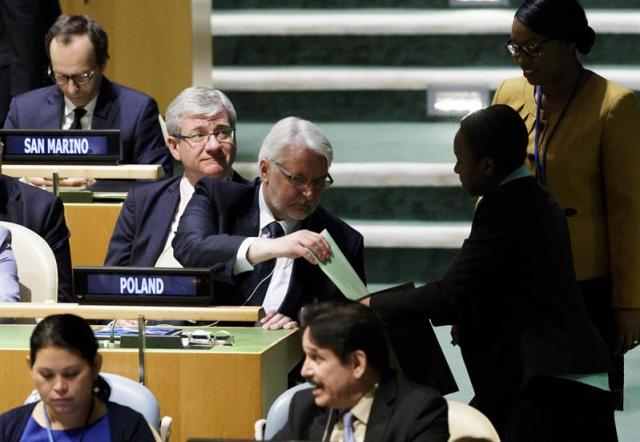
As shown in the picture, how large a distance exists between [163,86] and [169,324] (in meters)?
3.07

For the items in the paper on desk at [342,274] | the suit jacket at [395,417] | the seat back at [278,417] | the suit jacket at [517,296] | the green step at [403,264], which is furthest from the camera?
the green step at [403,264]

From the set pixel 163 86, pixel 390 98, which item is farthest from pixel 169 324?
pixel 163 86

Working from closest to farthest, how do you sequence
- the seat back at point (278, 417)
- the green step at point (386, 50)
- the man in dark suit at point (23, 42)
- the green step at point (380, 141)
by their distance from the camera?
the seat back at point (278, 417) < the green step at point (380, 141) < the green step at point (386, 50) < the man in dark suit at point (23, 42)

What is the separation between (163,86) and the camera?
279 inches

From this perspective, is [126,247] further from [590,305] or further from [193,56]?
[193,56]

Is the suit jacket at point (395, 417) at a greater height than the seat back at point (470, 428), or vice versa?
the suit jacket at point (395, 417)

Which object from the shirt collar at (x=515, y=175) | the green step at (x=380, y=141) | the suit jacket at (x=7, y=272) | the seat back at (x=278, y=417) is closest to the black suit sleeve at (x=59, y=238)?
the suit jacket at (x=7, y=272)

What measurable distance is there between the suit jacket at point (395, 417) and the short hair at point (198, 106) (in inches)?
65.7

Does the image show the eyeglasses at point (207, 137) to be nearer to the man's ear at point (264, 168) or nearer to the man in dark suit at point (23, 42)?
the man's ear at point (264, 168)

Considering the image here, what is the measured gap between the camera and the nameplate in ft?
14.9

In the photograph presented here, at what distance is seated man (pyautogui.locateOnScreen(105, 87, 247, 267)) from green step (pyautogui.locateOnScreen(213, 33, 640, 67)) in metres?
2.19

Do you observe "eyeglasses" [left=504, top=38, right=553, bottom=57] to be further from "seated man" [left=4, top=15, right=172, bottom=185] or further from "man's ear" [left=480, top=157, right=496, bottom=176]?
"seated man" [left=4, top=15, right=172, bottom=185]

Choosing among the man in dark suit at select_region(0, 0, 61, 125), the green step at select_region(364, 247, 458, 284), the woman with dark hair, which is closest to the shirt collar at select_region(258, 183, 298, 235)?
the woman with dark hair

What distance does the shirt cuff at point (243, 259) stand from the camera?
393 cm
